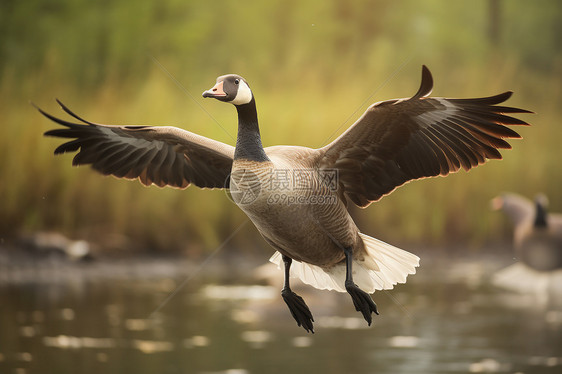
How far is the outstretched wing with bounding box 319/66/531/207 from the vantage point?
14.7ft

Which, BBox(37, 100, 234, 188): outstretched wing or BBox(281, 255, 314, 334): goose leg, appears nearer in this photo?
BBox(281, 255, 314, 334): goose leg

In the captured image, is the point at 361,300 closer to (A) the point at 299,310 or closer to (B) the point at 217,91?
(A) the point at 299,310

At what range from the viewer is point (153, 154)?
17.5ft

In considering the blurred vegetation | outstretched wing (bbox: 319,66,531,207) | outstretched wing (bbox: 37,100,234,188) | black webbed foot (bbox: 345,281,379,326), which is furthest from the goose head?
the blurred vegetation

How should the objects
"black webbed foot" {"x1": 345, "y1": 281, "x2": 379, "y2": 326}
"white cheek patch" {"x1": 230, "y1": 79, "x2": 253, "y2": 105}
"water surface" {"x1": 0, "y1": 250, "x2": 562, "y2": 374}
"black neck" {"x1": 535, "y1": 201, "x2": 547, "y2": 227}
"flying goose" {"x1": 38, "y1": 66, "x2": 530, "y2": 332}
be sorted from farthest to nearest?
"black neck" {"x1": 535, "y1": 201, "x2": 547, "y2": 227} → "water surface" {"x1": 0, "y1": 250, "x2": 562, "y2": 374} → "black webbed foot" {"x1": 345, "y1": 281, "x2": 379, "y2": 326} → "flying goose" {"x1": 38, "y1": 66, "x2": 530, "y2": 332} → "white cheek patch" {"x1": 230, "y1": 79, "x2": 253, "y2": 105}

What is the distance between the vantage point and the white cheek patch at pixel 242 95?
4023 mm

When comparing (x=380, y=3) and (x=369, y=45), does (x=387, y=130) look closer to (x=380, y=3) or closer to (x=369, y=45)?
(x=369, y=45)

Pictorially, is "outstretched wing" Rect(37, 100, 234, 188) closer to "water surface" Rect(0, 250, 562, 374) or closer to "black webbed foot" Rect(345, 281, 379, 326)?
"black webbed foot" Rect(345, 281, 379, 326)

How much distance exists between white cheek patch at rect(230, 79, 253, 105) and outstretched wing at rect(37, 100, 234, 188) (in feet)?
2.76

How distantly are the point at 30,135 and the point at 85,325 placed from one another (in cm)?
628

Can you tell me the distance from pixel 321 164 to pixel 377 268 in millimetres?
1004

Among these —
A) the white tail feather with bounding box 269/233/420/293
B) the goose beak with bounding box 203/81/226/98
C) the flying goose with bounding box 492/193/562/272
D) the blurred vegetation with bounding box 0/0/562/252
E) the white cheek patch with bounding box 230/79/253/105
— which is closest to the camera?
the goose beak with bounding box 203/81/226/98

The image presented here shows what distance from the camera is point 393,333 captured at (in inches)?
441

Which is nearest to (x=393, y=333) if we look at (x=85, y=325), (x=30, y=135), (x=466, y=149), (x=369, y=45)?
(x=85, y=325)
